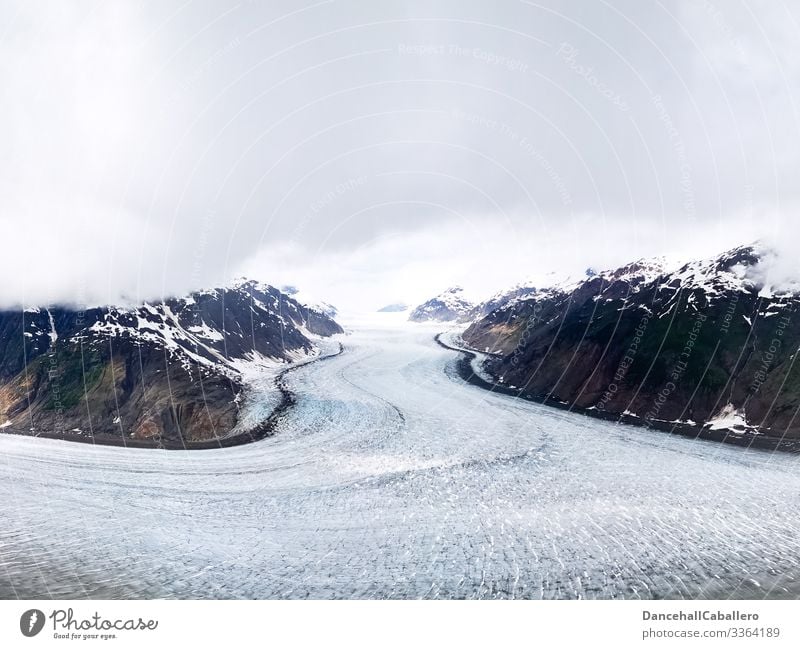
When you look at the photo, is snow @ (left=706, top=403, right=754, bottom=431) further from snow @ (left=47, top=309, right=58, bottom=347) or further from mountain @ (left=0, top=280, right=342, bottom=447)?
snow @ (left=47, top=309, right=58, bottom=347)

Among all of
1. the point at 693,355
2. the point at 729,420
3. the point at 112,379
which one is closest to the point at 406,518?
the point at 729,420

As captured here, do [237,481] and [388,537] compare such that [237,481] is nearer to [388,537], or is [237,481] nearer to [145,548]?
[145,548]

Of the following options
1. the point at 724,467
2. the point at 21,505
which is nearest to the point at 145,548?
the point at 21,505

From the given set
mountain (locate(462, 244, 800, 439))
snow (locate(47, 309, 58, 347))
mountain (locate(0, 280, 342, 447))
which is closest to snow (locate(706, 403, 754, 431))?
mountain (locate(462, 244, 800, 439))

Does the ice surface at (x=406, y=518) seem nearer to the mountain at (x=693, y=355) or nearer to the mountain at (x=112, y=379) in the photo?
the mountain at (x=112, y=379)

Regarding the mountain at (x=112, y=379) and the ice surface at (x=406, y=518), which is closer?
the ice surface at (x=406, y=518)

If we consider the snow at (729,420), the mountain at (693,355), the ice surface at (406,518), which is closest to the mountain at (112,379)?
the ice surface at (406,518)

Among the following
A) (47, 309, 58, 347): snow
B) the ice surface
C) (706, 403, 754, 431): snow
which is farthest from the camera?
(47, 309, 58, 347): snow

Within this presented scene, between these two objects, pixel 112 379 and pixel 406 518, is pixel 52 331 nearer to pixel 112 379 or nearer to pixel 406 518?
pixel 112 379
